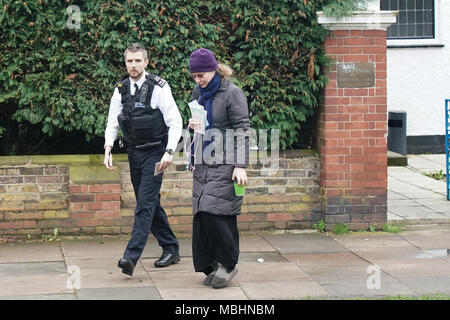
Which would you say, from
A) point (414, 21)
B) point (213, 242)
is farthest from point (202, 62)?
point (414, 21)

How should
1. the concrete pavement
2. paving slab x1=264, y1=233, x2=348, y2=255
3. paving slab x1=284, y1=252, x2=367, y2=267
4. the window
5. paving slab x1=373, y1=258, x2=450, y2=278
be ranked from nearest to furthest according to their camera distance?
the concrete pavement, paving slab x1=373, y1=258, x2=450, y2=278, paving slab x1=284, y1=252, x2=367, y2=267, paving slab x1=264, y1=233, x2=348, y2=255, the window

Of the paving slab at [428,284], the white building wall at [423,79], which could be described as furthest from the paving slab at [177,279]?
the white building wall at [423,79]

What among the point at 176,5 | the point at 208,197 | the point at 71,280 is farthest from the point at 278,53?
the point at 71,280

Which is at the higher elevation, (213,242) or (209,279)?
(213,242)

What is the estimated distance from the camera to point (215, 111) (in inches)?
270

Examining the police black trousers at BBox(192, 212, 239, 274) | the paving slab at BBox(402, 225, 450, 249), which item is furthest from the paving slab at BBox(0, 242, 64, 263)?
the paving slab at BBox(402, 225, 450, 249)

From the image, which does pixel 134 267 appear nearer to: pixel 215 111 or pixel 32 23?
→ pixel 215 111

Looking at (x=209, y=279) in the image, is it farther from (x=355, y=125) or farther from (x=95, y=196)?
(x=355, y=125)

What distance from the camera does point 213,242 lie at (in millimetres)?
6914

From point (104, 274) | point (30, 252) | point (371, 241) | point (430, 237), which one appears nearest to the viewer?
point (104, 274)

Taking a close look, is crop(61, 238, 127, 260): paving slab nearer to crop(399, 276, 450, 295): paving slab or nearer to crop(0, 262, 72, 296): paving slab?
crop(0, 262, 72, 296): paving slab

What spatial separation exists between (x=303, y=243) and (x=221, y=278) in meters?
2.09

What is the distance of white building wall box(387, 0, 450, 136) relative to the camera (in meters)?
15.0

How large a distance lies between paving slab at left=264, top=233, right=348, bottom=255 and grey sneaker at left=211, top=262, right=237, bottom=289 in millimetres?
1485
